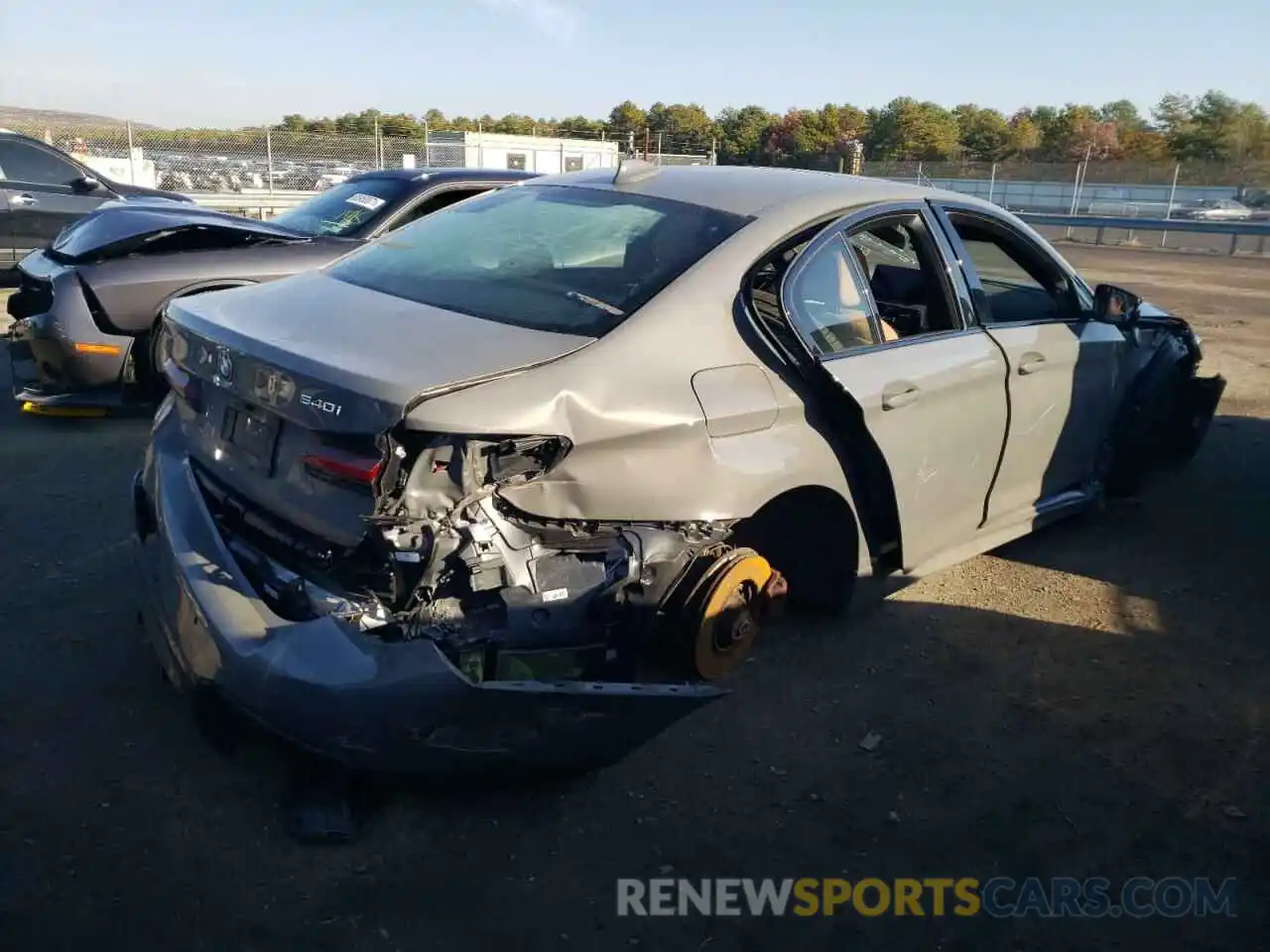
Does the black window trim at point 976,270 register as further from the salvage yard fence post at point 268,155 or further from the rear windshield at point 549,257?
the salvage yard fence post at point 268,155

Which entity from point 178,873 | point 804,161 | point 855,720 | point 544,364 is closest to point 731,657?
point 855,720

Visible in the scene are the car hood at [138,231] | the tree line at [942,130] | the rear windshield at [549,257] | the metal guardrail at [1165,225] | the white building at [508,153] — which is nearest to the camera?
the rear windshield at [549,257]

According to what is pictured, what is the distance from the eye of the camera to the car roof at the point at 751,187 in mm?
3506

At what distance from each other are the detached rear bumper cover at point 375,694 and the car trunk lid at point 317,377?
285 mm

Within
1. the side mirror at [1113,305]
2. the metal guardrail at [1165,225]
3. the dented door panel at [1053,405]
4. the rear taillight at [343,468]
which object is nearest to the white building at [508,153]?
the metal guardrail at [1165,225]

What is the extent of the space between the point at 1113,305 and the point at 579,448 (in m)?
3.30

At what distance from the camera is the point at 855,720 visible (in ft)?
10.9

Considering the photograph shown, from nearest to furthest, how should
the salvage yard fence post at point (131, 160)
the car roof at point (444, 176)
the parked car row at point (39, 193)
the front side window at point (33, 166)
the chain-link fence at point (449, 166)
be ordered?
1. the car roof at point (444, 176)
2. the parked car row at point (39, 193)
3. the front side window at point (33, 166)
4. the salvage yard fence post at point (131, 160)
5. the chain-link fence at point (449, 166)

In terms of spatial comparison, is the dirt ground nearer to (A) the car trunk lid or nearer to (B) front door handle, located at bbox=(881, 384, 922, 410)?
(A) the car trunk lid

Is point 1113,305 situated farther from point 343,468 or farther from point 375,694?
point 375,694

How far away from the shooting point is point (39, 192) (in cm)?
1021

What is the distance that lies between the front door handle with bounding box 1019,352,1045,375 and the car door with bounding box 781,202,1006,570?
0.15 m

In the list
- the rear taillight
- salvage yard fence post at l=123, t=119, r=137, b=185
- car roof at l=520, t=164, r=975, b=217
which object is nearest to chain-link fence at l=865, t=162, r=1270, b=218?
salvage yard fence post at l=123, t=119, r=137, b=185

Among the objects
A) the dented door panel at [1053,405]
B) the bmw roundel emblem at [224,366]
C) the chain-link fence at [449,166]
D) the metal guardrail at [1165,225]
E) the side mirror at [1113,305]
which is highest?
the chain-link fence at [449,166]
